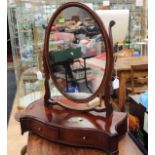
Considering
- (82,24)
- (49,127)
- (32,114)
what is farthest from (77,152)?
(82,24)

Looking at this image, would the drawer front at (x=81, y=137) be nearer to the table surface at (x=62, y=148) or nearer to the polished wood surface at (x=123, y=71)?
the table surface at (x=62, y=148)

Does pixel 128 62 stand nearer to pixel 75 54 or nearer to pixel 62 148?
pixel 75 54

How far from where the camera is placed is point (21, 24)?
2.39 meters

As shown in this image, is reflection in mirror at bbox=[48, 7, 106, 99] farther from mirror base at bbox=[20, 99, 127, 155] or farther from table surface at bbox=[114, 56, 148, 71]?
table surface at bbox=[114, 56, 148, 71]

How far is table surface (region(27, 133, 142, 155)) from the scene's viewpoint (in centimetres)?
86

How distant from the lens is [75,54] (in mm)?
972

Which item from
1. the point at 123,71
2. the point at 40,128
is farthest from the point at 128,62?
the point at 40,128

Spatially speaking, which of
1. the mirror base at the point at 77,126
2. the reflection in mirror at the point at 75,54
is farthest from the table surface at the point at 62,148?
the reflection in mirror at the point at 75,54

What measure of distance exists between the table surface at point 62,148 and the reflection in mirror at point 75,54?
0.22m

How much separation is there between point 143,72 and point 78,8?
1464 mm

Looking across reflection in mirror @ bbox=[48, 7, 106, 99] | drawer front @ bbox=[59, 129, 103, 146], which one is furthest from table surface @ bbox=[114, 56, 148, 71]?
drawer front @ bbox=[59, 129, 103, 146]

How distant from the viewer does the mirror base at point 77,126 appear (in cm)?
83

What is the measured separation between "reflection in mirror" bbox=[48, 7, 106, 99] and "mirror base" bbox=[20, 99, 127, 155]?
0.31 feet
